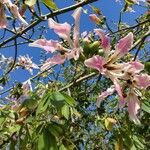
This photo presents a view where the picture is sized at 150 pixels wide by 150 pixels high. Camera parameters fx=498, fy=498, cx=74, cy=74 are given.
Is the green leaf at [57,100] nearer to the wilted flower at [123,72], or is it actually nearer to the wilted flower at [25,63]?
the wilted flower at [123,72]

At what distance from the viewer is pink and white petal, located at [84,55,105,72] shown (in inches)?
59.0

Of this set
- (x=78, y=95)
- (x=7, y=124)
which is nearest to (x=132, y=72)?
(x=7, y=124)

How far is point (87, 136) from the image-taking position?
605 centimetres

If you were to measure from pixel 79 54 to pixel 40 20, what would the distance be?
1.39ft

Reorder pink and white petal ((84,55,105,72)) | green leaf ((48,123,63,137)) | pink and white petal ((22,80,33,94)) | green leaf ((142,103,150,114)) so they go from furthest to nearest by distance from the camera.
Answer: pink and white petal ((22,80,33,94)), green leaf ((142,103,150,114)), green leaf ((48,123,63,137)), pink and white petal ((84,55,105,72))

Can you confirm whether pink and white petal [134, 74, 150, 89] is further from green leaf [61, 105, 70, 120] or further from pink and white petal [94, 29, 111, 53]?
green leaf [61, 105, 70, 120]

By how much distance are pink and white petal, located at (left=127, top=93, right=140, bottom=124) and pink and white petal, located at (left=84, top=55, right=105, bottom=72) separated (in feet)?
0.60

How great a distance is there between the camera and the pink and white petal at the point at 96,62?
1499mm

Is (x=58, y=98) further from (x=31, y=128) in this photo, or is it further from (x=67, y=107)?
(x=31, y=128)

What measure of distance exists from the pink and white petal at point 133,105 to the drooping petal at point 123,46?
142 mm

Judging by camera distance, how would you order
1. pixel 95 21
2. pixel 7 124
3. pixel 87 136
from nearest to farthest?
pixel 7 124 → pixel 95 21 → pixel 87 136

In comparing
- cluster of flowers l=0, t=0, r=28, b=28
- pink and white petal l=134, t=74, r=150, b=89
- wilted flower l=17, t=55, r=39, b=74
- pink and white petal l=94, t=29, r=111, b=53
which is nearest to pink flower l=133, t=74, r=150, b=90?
pink and white petal l=134, t=74, r=150, b=89

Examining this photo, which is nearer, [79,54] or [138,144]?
[79,54]

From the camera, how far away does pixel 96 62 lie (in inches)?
59.9
